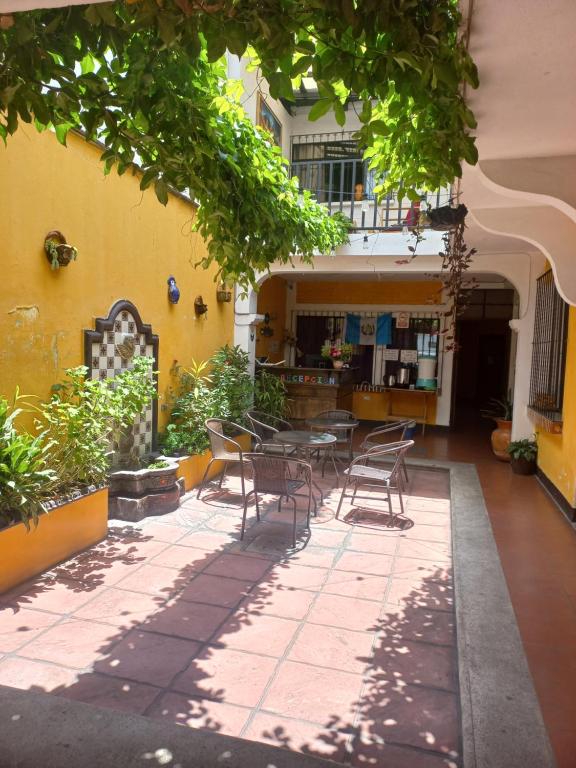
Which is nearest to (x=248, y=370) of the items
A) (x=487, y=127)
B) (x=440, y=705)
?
(x=487, y=127)

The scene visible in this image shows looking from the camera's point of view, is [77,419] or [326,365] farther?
[326,365]

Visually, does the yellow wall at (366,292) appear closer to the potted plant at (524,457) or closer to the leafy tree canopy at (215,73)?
the potted plant at (524,457)

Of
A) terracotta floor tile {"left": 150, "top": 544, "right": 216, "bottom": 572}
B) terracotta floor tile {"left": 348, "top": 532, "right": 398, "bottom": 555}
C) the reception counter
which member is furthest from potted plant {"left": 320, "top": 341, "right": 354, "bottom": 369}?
terracotta floor tile {"left": 150, "top": 544, "right": 216, "bottom": 572}

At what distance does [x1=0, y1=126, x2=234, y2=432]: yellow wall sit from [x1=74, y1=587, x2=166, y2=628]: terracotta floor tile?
1615 mm

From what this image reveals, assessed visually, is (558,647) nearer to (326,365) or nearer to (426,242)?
(426,242)

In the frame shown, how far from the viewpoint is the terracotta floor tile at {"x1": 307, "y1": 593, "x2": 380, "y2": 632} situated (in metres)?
3.11

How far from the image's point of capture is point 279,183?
4.61m

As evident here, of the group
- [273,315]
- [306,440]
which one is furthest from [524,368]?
[273,315]

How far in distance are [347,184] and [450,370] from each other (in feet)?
13.4

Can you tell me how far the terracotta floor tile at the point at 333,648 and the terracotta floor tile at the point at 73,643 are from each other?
39.3 inches

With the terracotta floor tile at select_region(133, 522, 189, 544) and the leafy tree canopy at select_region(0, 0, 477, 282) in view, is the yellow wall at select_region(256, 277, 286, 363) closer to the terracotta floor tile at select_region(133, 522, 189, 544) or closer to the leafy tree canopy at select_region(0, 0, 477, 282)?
the terracotta floor tile at select_region(133, 522, 189, 544)

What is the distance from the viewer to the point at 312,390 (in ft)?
30.7

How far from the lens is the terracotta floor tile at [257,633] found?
2836 mm

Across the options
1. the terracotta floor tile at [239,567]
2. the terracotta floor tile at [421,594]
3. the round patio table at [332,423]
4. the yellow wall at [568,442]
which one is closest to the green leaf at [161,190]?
the terracotta floor tile at [239,567]
